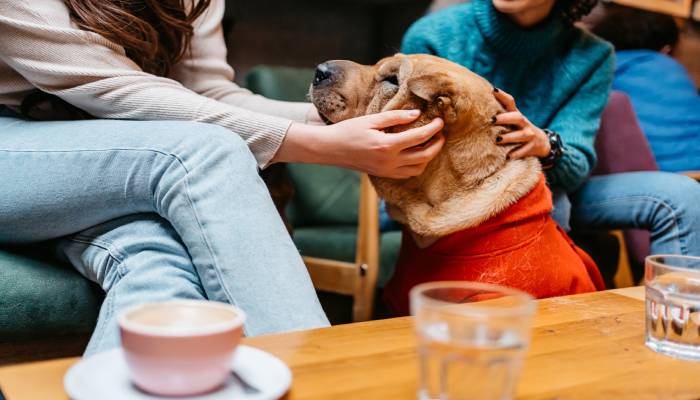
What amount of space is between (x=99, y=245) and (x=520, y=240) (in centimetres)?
76

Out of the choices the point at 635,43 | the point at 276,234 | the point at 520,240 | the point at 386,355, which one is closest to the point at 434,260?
the point at 520,240

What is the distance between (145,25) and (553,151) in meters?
0.94

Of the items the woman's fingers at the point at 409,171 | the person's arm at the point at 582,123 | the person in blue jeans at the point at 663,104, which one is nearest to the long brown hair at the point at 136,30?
the woman's fingers at the point at 409,171

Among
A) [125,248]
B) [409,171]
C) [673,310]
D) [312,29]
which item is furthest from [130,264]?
[312,29]

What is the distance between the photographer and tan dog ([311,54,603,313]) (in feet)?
4.10

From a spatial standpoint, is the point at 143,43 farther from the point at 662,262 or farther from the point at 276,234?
the point at 662,262

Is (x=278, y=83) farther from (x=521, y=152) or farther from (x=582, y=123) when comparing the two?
(x=521, y=152)

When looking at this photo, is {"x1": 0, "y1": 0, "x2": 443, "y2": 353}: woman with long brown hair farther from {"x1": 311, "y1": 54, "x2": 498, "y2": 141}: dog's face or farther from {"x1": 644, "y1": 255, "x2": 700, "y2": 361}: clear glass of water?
{"x1": 644, "y1": 255, "x2": 700, "y2": 361}: clear glass of water

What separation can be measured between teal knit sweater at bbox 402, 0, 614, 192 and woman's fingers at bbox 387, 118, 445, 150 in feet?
1.86

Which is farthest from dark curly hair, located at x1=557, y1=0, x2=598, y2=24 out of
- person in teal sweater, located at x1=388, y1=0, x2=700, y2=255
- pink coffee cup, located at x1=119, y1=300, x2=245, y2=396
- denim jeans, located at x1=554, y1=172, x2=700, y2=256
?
pink coffee cup, located at x1=119, y1=300, x2=245, y2=396

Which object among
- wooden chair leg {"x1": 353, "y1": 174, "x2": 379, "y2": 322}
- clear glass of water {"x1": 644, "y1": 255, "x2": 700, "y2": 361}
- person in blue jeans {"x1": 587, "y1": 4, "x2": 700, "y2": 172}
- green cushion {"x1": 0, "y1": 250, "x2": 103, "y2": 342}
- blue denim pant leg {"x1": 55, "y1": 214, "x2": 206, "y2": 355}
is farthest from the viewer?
person in blue jeans {"x1": 587, "y1": 4, "x2": 700, "y2": 172}

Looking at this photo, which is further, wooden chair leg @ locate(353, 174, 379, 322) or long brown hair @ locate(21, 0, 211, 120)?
wooden chair leg @ locate(353, 174, 379, 322)

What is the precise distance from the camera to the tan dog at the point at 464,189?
49.2 inches

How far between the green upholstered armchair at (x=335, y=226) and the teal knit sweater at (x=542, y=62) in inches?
17.4
